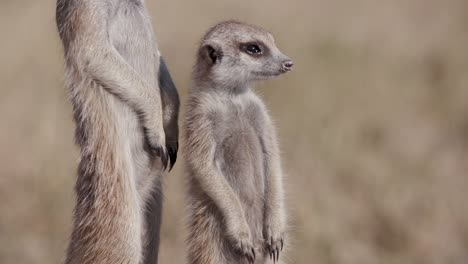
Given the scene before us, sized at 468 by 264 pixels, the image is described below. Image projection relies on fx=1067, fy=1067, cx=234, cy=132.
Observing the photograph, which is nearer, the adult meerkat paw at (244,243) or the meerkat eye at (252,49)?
the adult meerkat paw at (244,243)

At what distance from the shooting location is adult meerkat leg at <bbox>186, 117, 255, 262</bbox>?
15.3 ft

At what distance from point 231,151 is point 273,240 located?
0.46m

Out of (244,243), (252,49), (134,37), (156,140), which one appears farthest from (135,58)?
(244,243)

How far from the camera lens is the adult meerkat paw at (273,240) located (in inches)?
192

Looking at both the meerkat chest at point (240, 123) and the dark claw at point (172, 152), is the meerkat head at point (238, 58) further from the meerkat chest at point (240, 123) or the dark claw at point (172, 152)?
the dark claw at point (172, 152)

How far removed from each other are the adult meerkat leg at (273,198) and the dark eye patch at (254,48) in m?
0.31

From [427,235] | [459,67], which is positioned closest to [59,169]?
[427,235]

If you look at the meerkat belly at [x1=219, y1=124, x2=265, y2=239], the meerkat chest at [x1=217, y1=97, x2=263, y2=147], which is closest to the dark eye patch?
the meerkat chest at [x1=217, y1=97, x2=263, y2=147]

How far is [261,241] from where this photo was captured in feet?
16.1

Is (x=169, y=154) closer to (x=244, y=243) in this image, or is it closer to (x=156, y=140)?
(x=156, y=140)

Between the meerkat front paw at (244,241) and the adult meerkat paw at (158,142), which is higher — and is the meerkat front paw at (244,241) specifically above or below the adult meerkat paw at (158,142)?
below

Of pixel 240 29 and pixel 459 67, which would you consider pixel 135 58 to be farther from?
pixel 459 67

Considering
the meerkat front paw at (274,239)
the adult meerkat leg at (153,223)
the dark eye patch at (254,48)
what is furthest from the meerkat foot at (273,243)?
the dark eye patch at (254,48)

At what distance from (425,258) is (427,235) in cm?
21
